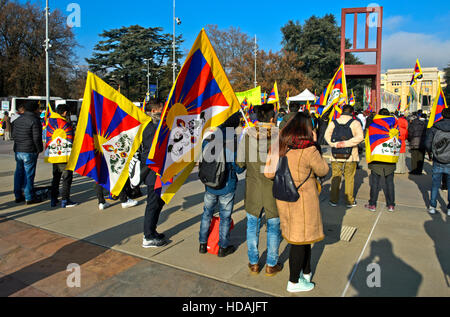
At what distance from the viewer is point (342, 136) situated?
19.6 feet

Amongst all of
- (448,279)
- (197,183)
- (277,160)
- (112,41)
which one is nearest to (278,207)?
(277,160)

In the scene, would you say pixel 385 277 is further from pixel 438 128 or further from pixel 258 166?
pixel 438 128

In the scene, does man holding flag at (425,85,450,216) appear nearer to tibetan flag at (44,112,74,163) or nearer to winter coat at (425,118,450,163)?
winter coat at (425,118,450,163)

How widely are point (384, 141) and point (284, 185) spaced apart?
365 centimetres

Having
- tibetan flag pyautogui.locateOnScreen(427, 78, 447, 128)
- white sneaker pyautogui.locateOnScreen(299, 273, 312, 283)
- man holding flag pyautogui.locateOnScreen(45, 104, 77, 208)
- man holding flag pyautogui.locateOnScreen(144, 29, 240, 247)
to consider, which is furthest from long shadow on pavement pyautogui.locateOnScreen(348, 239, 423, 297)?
man holding flag pyautogui.locateOnScreen(45, 104, 77, 208)

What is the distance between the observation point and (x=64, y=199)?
6145 mm

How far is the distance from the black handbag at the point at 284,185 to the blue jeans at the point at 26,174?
5.11 m

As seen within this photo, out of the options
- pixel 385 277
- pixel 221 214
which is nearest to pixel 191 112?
pixel 221 214

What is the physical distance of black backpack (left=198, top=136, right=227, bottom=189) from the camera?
12.2ft

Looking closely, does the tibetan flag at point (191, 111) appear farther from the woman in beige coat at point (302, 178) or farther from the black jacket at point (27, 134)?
the black jacket at point (27, 134)

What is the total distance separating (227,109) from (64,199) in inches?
155

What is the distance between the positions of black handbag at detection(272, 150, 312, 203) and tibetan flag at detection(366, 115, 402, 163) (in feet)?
11.1

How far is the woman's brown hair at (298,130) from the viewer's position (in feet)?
10.0
